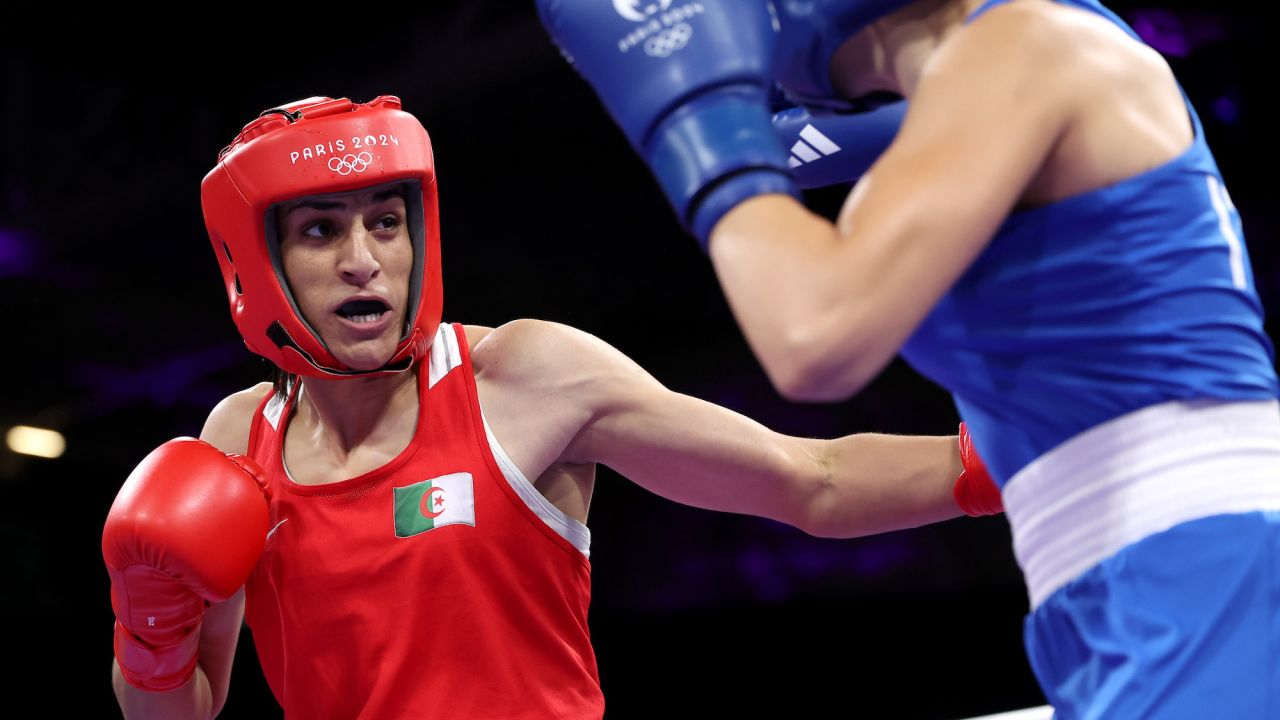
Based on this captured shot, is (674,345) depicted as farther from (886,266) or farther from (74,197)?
(886,266)

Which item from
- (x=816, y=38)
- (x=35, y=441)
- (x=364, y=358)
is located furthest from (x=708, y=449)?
(x=35, y=441)

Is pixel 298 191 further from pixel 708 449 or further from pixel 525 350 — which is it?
pixel 708 449

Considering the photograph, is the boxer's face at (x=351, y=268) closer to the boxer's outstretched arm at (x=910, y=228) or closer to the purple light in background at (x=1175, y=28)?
the boxer's outstretched arm at (x=910, y=228)

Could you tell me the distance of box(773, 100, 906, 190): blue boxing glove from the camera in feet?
4.75

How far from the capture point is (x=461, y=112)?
5.07 m

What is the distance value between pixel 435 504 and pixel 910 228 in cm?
120

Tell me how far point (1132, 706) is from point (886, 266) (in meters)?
0.41

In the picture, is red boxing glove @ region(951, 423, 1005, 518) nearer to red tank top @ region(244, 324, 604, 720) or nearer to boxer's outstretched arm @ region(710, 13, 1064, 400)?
red tank top @ region(244, 324, 604, 720)

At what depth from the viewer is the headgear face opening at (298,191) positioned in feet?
6.65

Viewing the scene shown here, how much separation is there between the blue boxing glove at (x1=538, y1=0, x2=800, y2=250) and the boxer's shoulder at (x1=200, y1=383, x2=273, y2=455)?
4.36 feet

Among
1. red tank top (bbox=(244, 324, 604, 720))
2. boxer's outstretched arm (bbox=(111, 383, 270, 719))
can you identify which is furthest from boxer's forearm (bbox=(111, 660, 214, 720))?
red tank top (bbox=(244, 324, 604, 720))

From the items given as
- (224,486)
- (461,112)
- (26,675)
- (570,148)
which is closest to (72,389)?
(26,675)

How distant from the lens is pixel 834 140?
57.9 inches

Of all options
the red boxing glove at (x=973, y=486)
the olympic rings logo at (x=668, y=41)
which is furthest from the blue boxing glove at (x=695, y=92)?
the red boxing glove at (x=973, y=486)
